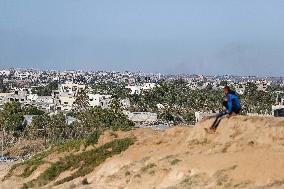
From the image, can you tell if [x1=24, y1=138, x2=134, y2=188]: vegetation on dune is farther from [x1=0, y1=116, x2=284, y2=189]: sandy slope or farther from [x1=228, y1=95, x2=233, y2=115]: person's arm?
[x1=228, y1=95, x2=233, y2=115]: person's arm

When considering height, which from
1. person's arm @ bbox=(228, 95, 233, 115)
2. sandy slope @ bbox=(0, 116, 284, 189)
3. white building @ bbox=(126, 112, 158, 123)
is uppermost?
person's arm @ bbox=(228, 95, 233, 115)

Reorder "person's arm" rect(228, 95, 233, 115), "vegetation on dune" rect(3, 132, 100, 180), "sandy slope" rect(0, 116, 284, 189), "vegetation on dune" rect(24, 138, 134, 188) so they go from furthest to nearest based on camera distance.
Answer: "vegetation on dune" rect(3, 132, 100, 180) < "vegetation on dune" rect(24, 138, 134, 188) < "person's arm" rect(228, 95, 233, 115) < "sandy slope" rect(0, 116, 284, 189)

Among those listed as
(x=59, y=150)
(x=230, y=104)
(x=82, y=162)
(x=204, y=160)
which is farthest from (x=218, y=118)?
(x=59, y=150)

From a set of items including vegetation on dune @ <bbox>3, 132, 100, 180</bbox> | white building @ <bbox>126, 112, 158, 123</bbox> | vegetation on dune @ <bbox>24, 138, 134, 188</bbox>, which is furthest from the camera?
white building @ <bbox>126, 112, 158, 123</bbox>

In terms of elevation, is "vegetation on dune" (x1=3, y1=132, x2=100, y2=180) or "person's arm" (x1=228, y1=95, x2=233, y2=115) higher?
"person's arm" (x1=228, y1=95, x2=233, y2=115)

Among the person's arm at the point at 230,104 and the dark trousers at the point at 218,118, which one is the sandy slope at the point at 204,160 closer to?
the dark trousers at the point at 218,118

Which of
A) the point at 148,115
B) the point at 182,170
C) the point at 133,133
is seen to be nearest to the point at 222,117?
the point at 182,170

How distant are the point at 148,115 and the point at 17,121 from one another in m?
20.8

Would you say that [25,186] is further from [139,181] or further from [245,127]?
[245,127]

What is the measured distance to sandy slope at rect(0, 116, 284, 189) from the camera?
17.2 meters

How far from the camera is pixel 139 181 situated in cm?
2047

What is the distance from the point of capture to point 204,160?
63.6ft

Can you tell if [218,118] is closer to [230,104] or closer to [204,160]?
[230,104]

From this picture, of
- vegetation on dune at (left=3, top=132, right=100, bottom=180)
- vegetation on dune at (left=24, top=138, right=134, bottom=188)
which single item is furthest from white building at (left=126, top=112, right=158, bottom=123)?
vegetation on dune at (left=24, top=138, right=134, bottom=188)
